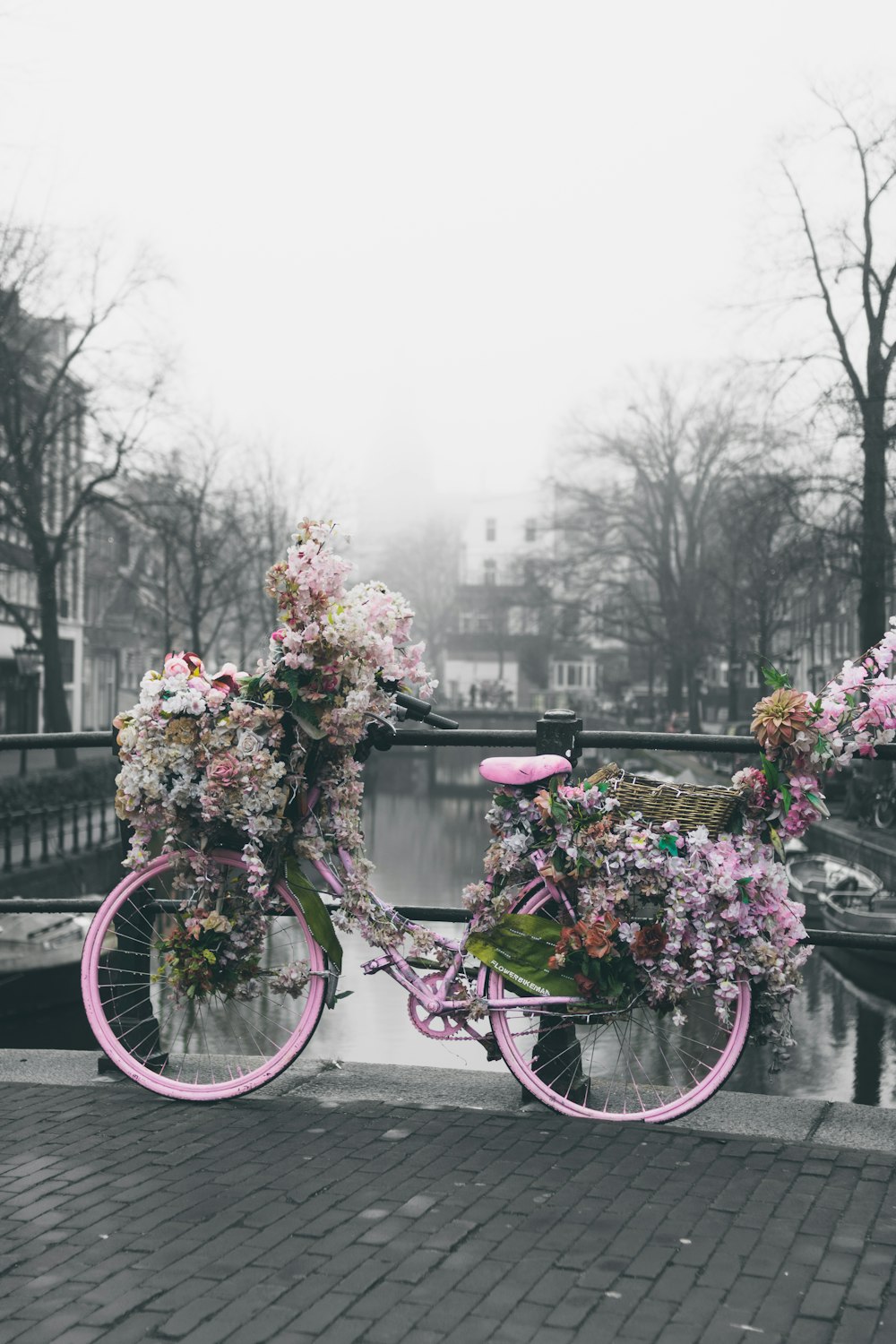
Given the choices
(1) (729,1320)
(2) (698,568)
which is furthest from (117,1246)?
(2) (698,568)

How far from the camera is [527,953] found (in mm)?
4312

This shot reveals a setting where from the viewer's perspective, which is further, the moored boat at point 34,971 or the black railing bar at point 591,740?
the moored boat at point 34,971

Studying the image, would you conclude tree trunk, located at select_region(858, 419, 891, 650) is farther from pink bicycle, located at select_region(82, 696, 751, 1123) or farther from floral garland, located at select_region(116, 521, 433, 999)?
floral garland, located at select_region(116, 521, 433, 999)

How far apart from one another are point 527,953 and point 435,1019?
35cm

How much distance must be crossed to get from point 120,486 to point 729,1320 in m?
30.3

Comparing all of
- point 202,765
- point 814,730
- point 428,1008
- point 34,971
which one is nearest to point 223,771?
point 202,765

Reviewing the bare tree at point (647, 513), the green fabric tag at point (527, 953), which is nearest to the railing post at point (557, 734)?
the green fabric tag at point (527, 953)

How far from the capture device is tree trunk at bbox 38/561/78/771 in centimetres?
3000

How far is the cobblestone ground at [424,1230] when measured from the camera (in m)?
2.93

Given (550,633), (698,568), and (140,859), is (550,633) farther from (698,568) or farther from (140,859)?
(140,859)

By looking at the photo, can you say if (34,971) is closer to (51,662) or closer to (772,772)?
(51,662)

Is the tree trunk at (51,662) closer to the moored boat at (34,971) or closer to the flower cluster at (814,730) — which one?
the moored boat at (34,971)

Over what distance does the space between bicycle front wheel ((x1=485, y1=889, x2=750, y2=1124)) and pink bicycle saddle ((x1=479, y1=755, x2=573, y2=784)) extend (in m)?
0.34

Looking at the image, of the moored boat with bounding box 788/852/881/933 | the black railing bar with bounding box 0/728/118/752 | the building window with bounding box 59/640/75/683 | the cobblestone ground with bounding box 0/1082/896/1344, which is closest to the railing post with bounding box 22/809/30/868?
the moored boat with bounding box 788/852/881/933
